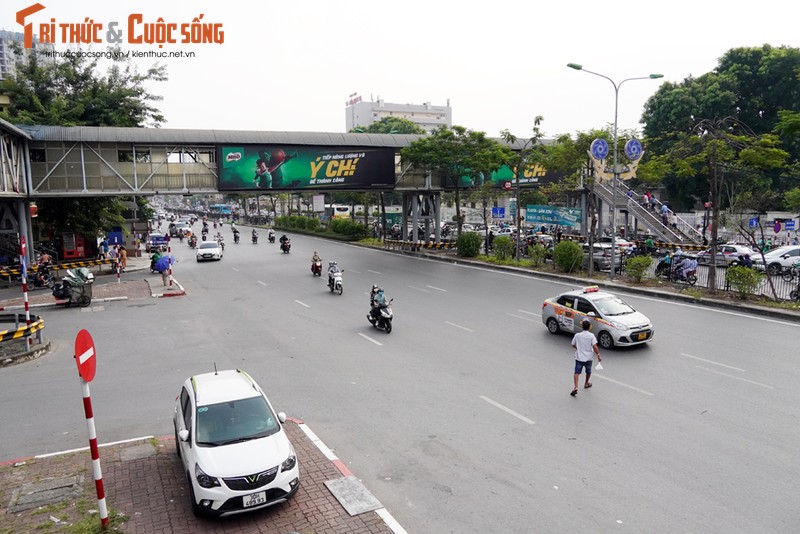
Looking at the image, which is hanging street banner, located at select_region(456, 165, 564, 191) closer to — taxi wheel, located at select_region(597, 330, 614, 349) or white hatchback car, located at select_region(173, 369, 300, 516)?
taxi wheel, located at select_region(597, 330, 614, 349)

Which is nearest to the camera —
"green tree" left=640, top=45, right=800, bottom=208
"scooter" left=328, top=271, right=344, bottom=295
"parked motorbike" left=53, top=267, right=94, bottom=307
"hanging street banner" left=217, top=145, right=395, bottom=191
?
"parked motorbike" left=53, top=267, right=94, bottom=307

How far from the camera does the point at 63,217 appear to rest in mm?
36812

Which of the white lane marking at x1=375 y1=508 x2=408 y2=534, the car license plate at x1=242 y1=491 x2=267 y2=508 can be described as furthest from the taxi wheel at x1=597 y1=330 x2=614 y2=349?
the car license plate at x1=242 y1=491 x2=267 y2=508

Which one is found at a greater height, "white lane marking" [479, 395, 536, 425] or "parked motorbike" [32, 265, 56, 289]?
"parked motorbike" [32, 265, 56, 289]

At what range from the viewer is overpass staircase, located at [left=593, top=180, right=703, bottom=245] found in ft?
→ 133

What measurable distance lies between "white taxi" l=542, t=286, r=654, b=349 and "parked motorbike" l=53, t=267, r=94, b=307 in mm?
18565

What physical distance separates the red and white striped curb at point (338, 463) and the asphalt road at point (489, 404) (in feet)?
0.56

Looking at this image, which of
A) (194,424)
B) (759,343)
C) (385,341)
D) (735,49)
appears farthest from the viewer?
(735,49)

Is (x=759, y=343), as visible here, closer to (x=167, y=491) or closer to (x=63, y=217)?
(x=167, y=491)

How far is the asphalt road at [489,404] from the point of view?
25.0ft

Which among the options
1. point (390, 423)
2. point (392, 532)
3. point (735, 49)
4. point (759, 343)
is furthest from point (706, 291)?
point (735, 49)

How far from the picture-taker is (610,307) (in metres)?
15.6

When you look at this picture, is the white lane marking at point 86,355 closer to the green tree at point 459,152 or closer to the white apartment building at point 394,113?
the green tree at point 459,152

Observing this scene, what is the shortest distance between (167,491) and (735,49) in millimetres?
63354
